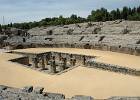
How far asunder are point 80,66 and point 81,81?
3820 mm

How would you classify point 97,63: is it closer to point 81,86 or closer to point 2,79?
point 81,86

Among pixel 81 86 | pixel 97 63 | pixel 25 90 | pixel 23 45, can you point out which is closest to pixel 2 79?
pixel 81 86

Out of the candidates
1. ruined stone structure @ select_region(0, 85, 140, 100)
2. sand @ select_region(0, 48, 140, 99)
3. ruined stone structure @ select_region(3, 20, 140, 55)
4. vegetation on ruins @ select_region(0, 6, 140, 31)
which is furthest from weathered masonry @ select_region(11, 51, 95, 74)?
vegetation on ruins @ select_region(0, 6, 140, 31)

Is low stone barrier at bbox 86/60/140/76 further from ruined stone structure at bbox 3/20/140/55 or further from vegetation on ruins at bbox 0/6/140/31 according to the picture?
vegetation on ruins at bbox 0/6/140/31

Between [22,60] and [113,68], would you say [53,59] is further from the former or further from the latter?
[113,68]

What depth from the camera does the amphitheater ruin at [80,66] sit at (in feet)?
41.1

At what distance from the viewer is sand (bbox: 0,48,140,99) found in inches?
481

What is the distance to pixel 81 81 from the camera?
14086mm

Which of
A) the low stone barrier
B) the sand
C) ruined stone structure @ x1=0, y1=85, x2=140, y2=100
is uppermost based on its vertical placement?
ruined stone structure @ x1=0, y1=85, x2=140, y2=100

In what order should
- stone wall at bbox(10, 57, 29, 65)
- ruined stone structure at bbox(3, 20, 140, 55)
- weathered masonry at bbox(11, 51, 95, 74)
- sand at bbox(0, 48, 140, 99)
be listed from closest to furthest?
sand at bbox(0, 48, 140, 99)
weathered masonry at bbox(11, 51, 95, 74)
stone wall at bbox(10, 57, 29, 65)
ruined stone structure at bbox(3, 20, 140, 55)

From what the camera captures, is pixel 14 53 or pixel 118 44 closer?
pixel 118 44

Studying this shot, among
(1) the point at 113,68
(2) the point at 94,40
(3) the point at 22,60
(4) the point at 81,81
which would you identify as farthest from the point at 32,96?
(2) the point at 94,40

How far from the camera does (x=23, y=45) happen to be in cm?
2869

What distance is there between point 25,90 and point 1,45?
23.0m
